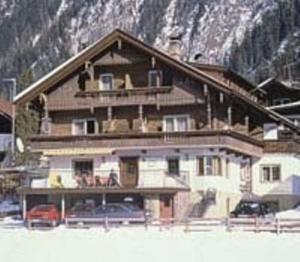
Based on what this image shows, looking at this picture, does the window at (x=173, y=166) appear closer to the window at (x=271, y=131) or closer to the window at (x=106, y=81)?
the window at (x=106, y=81)

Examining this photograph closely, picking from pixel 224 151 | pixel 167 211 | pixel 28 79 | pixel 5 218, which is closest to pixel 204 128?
pixel 224 151

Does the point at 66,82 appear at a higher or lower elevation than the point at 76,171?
higher

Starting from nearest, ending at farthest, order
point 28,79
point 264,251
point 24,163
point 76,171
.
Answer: point 264,251, point 76,171, point 24,163, point 28,79

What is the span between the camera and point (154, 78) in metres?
56.0

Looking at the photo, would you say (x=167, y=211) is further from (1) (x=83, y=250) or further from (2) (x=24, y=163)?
(2) (x=24, y=163)

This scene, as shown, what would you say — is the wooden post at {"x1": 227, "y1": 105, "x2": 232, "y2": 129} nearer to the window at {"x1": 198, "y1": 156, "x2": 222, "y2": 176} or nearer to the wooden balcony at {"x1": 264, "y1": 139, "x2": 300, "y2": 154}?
the window at {"x1": 198, "y1": 156, "x2": 222, "y2": 176}

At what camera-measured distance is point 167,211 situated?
170 feet

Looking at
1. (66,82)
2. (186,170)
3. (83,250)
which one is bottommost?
(83,250)

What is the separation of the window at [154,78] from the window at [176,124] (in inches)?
83.2

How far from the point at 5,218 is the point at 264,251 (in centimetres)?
2424

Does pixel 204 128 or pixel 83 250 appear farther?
pixel 204 128

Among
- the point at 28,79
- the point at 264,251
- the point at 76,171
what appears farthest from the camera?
the point at 28,79

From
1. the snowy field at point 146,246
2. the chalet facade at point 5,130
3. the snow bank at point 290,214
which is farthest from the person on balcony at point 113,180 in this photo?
the chalet facade at point 5,130

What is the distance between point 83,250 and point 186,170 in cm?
1858
